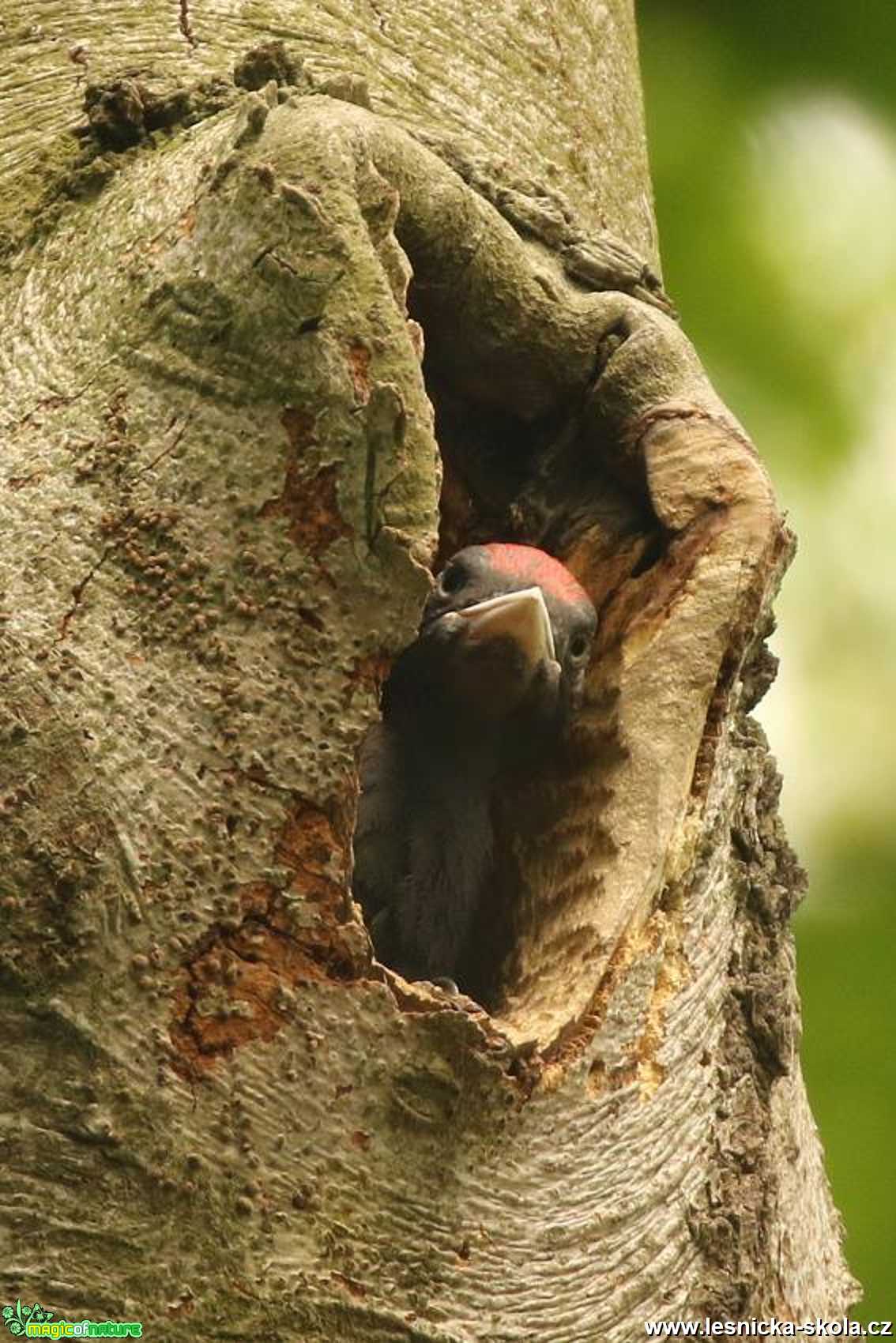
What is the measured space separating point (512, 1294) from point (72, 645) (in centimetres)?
81

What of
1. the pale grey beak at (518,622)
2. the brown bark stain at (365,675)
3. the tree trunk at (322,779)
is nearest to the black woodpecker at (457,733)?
the pale grey beak at (518,622)

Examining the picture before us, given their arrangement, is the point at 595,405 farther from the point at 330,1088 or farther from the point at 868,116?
the point at 868,116

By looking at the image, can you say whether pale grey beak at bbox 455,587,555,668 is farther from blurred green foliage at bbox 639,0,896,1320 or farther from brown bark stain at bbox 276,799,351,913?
blurred green foliage at bbox 639,0,896,1320

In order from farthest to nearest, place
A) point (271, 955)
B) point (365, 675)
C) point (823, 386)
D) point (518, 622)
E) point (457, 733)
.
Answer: point (823, 386), point (457, 733), point (518, 622), point (365, 675), point (271, 955)

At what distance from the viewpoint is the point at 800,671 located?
452 centimetres

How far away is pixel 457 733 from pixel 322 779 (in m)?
1.23

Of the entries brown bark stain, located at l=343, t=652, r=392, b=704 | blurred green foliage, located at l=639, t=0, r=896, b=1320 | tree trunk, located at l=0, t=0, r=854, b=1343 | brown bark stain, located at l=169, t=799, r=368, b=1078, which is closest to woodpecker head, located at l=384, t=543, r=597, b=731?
tree trunk, located at l=0, t=0, r=854, b=1343

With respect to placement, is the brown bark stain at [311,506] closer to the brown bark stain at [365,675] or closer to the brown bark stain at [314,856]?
the brown bark stain at [365,675]

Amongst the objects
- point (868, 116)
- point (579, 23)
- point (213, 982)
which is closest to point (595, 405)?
point (579, 23)

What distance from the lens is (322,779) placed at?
2.30 meters

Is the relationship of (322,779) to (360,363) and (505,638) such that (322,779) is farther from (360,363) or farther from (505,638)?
(505,638)

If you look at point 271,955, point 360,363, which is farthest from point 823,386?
point 271,955

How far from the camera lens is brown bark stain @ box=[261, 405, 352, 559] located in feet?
7.74

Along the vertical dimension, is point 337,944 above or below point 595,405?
below
